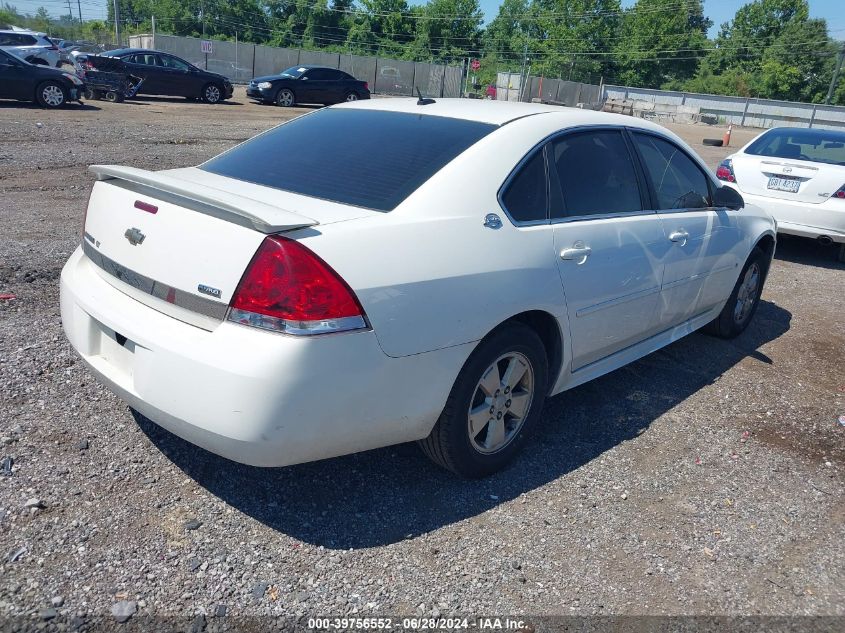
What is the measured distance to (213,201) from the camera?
8.95 feet

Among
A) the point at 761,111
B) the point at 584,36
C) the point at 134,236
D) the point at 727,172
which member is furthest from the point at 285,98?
the point at 584,36

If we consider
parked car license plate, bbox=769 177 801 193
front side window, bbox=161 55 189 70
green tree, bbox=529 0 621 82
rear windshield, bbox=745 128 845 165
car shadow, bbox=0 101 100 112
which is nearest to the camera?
parked car license plate, bbox=769 177 801 193

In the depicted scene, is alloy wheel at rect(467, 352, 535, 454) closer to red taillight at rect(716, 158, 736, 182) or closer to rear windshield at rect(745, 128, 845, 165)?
red taillight at rect(716, 158, 736, 182)

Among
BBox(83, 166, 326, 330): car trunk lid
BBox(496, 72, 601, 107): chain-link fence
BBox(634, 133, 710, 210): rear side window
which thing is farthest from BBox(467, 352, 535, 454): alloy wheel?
BBox(496, 72, 601, 107): chain-link fence

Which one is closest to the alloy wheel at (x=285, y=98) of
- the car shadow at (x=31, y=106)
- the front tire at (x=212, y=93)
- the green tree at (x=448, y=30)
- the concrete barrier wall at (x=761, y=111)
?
the front tire at (x=212, y=93)

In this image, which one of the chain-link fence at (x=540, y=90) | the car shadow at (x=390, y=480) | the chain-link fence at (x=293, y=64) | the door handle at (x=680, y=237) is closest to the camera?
the car shadow at (x=390, y=480)

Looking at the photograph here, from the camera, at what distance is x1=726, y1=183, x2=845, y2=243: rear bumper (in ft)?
26.7

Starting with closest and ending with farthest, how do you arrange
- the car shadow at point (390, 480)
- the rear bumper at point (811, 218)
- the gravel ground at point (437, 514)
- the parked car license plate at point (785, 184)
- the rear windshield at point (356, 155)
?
1. the gravel ground at point (437, 514)
2. the car shadow at point (390, 480)
3. the rear windshield at point (356, 155)
4. the rear bumper at point (811, 218)
5. the parked car license plate at point (785, 184)

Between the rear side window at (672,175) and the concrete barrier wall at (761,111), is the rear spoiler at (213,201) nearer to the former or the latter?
the rear side window at (672,175)

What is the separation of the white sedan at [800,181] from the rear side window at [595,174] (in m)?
5.10

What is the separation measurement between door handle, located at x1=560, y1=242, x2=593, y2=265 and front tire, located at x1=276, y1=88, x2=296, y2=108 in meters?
24.1

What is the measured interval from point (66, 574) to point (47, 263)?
13.0 ft

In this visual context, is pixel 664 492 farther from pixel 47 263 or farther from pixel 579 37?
pixel 579 37

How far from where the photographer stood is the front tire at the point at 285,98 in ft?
84.6
